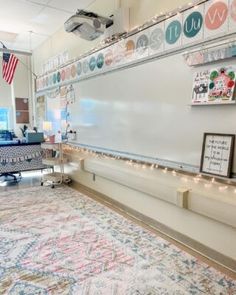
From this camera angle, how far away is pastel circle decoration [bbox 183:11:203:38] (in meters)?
2.32

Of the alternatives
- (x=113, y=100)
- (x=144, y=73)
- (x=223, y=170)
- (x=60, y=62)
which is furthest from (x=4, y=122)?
(x=223, y=170)

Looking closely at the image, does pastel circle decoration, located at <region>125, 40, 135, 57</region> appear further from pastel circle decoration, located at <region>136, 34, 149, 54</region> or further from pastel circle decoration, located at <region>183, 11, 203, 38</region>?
pastel circle decoration, located at <region>183, 11, 203, 38</region>

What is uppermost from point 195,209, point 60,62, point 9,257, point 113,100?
point 60,62

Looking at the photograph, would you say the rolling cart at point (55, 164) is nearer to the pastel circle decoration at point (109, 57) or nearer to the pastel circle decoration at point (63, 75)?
the pastel circle decoration at point (63, 75)

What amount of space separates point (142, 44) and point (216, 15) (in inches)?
39.4

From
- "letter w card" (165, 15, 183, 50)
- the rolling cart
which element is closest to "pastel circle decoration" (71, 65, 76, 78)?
the rolling cart

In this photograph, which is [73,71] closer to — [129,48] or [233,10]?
[129,48]

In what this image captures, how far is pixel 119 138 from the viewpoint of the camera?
3.53 meters

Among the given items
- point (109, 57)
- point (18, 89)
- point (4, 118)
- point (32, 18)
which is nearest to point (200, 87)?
point (109, 57)

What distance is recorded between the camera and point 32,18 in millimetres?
4625

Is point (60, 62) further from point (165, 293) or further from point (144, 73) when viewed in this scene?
point (165, 293)

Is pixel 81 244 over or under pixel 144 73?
Result: under

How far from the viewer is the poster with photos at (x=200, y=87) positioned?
229cm

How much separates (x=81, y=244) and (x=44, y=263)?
0.46 meters
